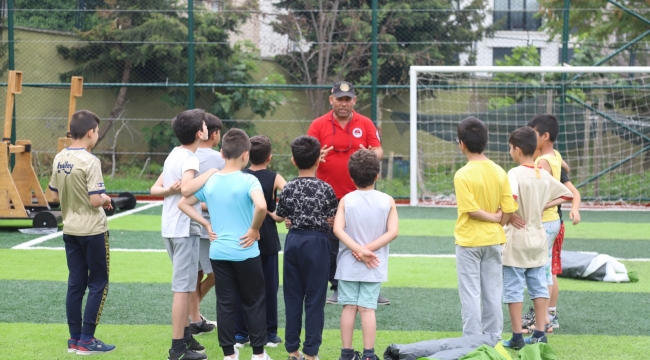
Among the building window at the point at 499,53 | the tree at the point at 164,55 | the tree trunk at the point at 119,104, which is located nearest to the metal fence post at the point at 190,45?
the tree at the point at 164,55

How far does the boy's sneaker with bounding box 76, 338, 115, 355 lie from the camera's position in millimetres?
5145

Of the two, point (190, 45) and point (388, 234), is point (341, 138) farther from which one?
point (190, 45)

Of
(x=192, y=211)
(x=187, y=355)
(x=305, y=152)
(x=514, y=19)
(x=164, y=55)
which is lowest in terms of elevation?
(x=187, y=355)

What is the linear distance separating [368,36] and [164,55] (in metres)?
3.73

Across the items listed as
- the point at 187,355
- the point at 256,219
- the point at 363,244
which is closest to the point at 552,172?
the point at 363,244

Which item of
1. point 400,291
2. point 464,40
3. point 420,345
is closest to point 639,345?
point 420,345

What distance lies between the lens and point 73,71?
14.9 meters

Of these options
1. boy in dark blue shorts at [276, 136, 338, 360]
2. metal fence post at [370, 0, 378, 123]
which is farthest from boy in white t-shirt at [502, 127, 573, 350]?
metal fence post at [370, 0, 378, 123]

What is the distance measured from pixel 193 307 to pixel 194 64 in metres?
9.08

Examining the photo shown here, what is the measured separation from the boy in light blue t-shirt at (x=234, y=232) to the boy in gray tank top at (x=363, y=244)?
51 cm

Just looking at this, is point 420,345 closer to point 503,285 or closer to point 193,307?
point 503,285

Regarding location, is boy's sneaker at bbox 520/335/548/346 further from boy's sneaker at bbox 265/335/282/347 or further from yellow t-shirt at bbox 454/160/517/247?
boy's sneaker at bbox 265/335/282/347

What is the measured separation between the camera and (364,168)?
4781 millimetres

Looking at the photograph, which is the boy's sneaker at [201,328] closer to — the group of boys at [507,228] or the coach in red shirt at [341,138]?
the coach in red shirt at [341,138]
